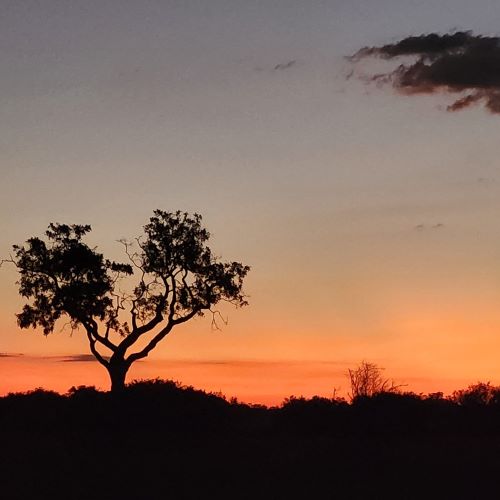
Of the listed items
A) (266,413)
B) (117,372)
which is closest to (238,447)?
(266,413)

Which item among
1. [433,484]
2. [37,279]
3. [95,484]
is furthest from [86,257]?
[433,484]

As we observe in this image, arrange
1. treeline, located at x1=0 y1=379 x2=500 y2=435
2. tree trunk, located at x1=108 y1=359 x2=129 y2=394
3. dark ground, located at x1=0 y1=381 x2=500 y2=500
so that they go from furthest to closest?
tree trunk, located at x1=108 y1=359 x2=129 y2=394 < treeline, located at x1=0 y1=379 x2=500 y2=435 < dark ground, located at x1=0 y1=381 x2=500 y2=500

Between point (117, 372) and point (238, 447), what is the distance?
15.6m

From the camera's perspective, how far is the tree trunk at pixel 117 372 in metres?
54.3

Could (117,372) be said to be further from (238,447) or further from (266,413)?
(238,447)

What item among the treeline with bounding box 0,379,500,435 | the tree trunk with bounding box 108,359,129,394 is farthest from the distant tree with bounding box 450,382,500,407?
the tree trunk with bounding box 108,359,129,394

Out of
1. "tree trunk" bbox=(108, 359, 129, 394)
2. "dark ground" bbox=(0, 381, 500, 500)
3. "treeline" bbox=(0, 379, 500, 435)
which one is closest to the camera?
"dark ground" bbox=(0, 381, 500, 500)

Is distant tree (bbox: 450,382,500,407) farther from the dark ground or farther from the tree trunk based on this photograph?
the tree trunk

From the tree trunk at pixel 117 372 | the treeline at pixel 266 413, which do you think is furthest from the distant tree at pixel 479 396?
the tree trunk at pixel 117 372

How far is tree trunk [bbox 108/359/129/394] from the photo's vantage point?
178 ft

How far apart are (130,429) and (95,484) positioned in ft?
36.0

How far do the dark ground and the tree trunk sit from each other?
400 centimetres

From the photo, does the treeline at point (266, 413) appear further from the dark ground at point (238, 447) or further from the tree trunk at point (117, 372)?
the tree trunk at point (117, 372)

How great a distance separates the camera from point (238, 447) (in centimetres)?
4088
